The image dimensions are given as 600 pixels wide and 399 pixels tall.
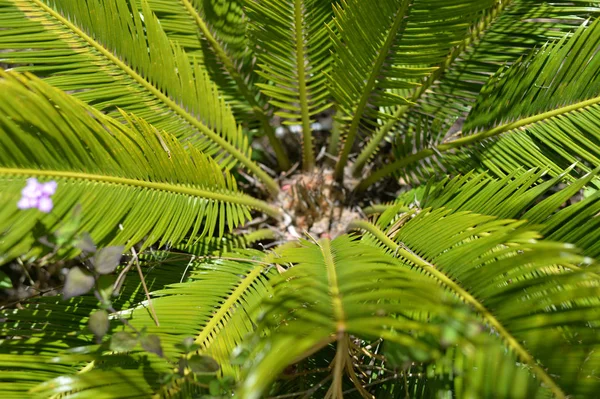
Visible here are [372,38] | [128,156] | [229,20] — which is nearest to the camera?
[128,156]

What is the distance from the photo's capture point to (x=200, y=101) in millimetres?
1740

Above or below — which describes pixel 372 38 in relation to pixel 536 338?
above

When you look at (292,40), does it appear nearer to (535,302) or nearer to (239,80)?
(239,80)

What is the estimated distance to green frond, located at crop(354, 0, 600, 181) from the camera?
1676 millimetres

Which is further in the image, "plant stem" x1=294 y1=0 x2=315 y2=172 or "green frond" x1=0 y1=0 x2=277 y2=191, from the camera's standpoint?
"plant stem" x1=294 y1=0 x2=315 y2=172

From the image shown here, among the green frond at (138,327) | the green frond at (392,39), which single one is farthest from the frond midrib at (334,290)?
the green frond at (392,39)

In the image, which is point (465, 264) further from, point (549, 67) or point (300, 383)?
point (549, 67)

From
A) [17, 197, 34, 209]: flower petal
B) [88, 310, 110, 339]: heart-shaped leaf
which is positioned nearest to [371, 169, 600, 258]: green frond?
[88, 310, 110, 339]: heart-shaped leaf

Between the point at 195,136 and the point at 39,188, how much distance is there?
2.44 ft

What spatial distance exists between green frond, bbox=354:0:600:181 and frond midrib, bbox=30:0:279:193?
58cm

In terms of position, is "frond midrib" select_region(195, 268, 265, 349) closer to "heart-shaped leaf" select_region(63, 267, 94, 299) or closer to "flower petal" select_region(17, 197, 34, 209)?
"heart-shaped leaf" select_region(63, 267, 94, 299)

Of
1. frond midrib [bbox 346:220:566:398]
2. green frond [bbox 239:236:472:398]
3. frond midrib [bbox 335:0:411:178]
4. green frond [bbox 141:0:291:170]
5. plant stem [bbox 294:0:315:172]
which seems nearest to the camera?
green frond [bbox 239:236:472:398]

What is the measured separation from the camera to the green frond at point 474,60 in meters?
1.68

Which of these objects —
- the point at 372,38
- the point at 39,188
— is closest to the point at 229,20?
the point at 372,38
